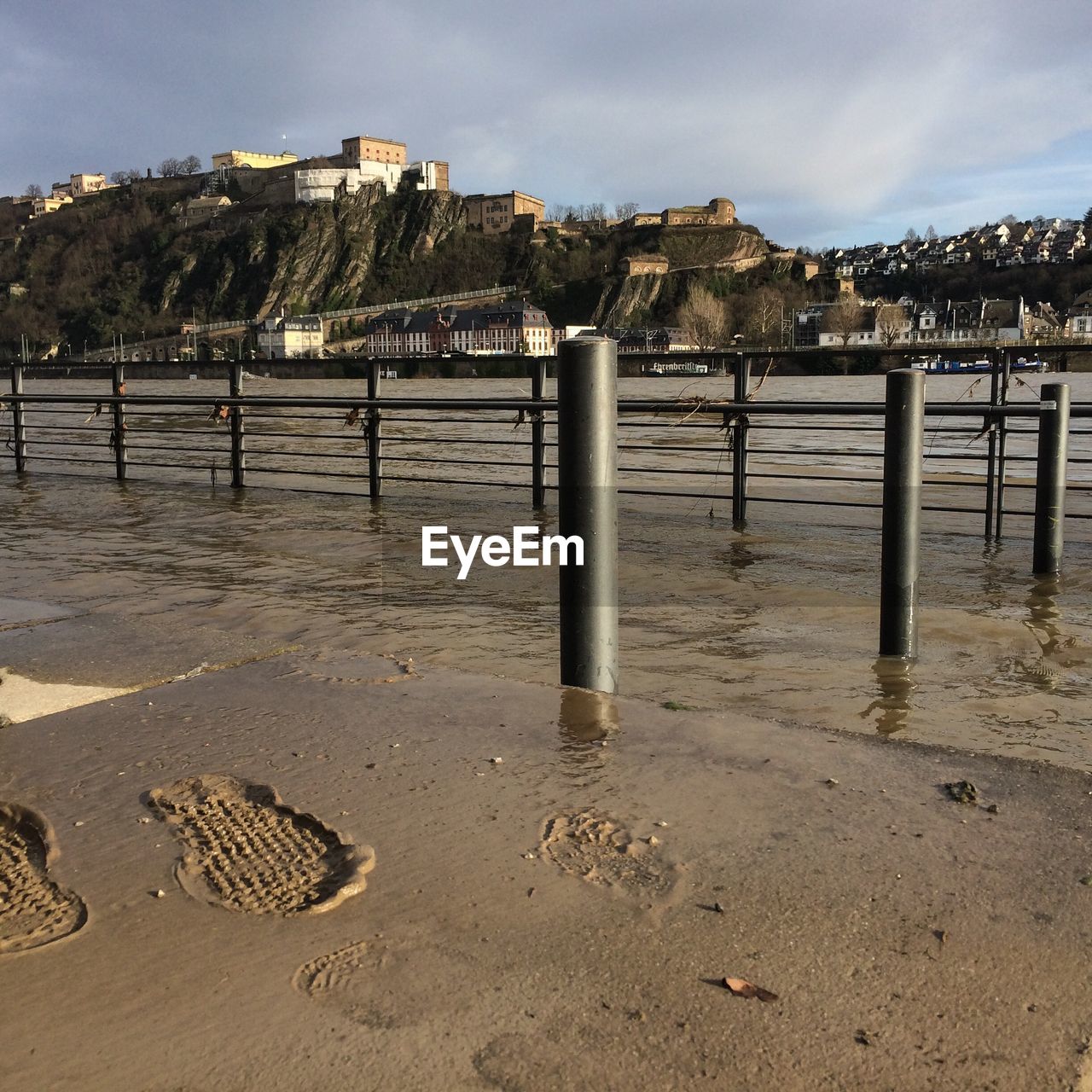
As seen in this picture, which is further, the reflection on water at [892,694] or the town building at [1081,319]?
the town building at [1081,319]

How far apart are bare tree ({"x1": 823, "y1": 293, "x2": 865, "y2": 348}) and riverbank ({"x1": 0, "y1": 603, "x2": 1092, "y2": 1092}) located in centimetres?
11045

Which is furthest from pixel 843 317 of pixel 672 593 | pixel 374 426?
pixel 672 593

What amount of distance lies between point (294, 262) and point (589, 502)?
169703mm

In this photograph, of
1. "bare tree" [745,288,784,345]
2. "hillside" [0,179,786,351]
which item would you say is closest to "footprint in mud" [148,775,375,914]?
"bare tree" [745,288,784,345]

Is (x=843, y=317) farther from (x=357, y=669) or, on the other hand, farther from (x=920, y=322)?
(x=357, y=669)

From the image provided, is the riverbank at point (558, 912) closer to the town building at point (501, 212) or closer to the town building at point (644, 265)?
the town building at point (644, 265)

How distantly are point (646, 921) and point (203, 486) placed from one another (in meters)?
9.78

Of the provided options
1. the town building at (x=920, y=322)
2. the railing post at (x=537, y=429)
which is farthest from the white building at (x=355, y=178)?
the railing post at (x=537, y=429)

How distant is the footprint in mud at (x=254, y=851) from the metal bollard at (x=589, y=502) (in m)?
1.11

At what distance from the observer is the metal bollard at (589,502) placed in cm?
302

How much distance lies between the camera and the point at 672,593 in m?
5.54

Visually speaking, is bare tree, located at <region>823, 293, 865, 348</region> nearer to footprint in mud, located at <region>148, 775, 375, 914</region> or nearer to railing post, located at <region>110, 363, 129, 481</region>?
railing post, located at <region>110, 363, 129, 481</region>

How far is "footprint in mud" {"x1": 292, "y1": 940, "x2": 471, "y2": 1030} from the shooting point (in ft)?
5.07

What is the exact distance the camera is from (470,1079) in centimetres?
140
